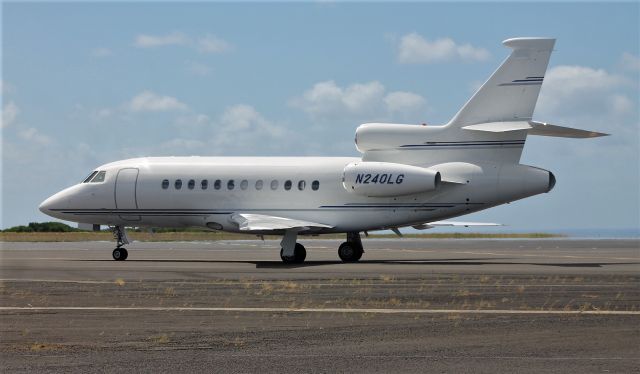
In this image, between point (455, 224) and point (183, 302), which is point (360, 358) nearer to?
point (183, 302)

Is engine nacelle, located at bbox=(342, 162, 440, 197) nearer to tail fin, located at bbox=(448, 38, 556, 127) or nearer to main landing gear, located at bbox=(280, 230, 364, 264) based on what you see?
main landing gear, located at bbox=(280, 230, 364, 264)

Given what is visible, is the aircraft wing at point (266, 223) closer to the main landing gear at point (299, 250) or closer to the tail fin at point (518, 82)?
the main landing gear at point (299, 250)

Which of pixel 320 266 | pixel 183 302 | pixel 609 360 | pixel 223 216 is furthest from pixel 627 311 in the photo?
pixel 223 216

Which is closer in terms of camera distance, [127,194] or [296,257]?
[296,257]

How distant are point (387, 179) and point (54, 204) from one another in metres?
14.1

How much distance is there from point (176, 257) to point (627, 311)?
25373 mm

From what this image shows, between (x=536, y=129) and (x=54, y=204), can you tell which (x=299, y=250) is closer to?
(x=536, y=129)

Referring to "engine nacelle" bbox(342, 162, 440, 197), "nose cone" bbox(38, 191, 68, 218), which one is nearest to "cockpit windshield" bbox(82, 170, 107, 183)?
"nose cone" bbox(38, 191, 68, 218)

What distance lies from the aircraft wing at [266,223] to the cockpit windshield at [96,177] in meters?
5.94

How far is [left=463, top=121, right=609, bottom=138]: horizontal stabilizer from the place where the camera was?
31.4 meters

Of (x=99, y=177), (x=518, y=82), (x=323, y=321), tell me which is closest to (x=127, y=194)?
(x=99, y=177)

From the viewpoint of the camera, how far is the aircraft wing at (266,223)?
34250 mm

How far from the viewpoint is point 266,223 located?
3469 cm

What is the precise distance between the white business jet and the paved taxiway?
19.6 feet
